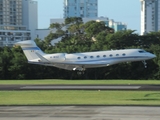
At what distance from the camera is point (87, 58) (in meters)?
65.8

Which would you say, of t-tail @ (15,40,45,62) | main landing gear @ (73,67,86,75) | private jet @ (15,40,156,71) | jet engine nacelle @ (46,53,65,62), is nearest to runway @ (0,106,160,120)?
private jet @ (15,40,156,71)

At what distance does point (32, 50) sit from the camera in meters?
67.4

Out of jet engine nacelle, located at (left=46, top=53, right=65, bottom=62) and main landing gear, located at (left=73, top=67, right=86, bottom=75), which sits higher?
jet engine nacelle, located at (left=46, top=53, right=65, bottom=62)

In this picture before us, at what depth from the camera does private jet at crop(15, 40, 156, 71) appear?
207 feet

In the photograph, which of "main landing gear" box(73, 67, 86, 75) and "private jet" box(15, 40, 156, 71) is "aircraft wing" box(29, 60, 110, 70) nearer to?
"private jet" box(15, 40, 156, 71)

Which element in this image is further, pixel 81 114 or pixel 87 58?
pixel 87 58

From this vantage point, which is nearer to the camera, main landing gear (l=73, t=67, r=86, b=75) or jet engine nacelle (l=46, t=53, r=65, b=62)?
jet engine nacelle (l=46, t=53, r=65, b=62)

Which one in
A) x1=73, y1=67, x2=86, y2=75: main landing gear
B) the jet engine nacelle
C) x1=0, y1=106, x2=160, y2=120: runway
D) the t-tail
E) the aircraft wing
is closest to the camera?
x1=0, y1=106, x2=160, y2=120: runway

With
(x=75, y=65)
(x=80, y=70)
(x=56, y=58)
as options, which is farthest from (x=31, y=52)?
(x=80, y=70)

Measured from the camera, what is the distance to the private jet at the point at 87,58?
63125mm

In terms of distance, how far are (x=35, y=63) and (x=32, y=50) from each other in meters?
2.46

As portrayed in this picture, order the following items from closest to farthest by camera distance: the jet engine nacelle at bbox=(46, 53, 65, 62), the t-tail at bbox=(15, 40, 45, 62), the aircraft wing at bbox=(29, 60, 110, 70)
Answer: the jet engine nacelle at bbox=(46, 53, 65, 62) → the aircraft wing at bbox=(29, 60, 110, 70) → the t-tail at bbox=(15, 40, 45, 62)

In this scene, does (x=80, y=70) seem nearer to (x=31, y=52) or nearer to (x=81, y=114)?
(x=31, y=52)

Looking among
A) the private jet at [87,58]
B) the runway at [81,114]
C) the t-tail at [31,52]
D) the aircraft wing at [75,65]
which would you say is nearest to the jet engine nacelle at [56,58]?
the private jet at [87,58]
